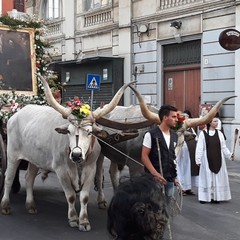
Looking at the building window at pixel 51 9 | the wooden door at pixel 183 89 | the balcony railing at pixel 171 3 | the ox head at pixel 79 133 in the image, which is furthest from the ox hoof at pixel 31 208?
the building window at pixel 51 9

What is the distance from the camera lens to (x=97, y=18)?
22.0 metres

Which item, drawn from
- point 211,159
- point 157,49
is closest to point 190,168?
point 211,159

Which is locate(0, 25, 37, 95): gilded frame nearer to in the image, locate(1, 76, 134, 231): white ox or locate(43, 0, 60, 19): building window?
locate(1, 76, 134, 231): white ox

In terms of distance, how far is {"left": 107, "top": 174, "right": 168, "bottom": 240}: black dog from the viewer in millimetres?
2219

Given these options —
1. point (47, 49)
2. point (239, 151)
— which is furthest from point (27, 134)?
point (239, 151)

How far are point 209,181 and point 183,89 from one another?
902 centimetres

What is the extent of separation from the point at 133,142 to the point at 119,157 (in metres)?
0.42

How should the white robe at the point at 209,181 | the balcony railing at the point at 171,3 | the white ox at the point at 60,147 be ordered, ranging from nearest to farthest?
the white ox at the point at 60,147 < the white robe at the point at 209,181 < the balcony railing at the point at 171,3

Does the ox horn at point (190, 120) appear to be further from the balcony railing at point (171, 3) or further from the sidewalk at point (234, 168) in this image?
the balcony railing at point (171, 3)

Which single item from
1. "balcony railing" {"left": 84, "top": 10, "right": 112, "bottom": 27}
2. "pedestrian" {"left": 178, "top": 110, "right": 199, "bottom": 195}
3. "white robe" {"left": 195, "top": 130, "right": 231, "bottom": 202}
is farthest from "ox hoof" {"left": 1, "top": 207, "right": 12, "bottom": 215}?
"balcony railing" {"left": 84, "top": 10, "right": 112, "bottom": 27}

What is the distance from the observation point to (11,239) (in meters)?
6.39

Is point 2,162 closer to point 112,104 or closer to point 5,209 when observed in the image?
point 5,209

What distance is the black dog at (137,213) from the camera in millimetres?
2219

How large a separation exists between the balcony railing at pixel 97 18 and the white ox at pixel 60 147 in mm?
13956
